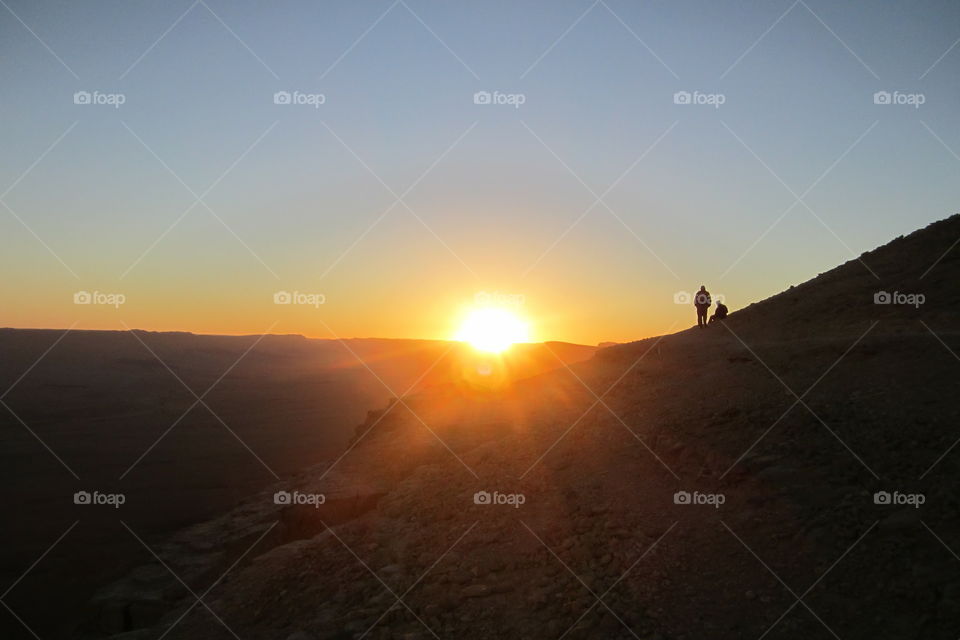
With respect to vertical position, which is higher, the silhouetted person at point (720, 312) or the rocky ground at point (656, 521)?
the silhouetted person at point (720, 312)

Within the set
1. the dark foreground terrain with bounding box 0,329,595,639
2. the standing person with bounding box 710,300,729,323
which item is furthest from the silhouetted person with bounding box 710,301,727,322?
the dark foreground terrain with bounding box 0,329,595,639

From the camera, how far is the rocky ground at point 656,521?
255 inches

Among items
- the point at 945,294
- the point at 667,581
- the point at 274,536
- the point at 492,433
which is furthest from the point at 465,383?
the point at 945,294

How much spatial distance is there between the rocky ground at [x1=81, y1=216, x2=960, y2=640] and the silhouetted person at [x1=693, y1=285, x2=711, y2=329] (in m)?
3.77

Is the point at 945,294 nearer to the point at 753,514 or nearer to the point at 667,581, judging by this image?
the point at 753,514

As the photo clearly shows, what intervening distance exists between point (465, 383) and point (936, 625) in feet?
47.4

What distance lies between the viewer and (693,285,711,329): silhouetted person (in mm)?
18094

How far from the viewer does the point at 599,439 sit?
1096cm

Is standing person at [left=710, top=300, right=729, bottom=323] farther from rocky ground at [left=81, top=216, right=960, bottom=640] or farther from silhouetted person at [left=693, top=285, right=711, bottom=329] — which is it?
rocky ground at [left=81, top=216, right=960, bottom=640]

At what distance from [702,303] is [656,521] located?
11714 mm

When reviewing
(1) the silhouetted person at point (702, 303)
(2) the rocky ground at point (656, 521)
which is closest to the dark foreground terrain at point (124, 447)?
(2) the rocky ground at point (656, 521)

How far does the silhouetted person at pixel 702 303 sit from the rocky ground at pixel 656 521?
12.4ft

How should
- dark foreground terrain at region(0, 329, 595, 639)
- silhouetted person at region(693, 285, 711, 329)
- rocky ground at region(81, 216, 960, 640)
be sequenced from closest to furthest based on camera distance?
rocky ground at region(81, 216, 960, 640), dark foreground terrain at region(0, 329, 595, 639), silhouetted person at region(693, 285, 711, 329)

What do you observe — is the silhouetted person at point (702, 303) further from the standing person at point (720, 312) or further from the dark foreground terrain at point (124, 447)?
the dark foreground terrain at point (124, 447)
